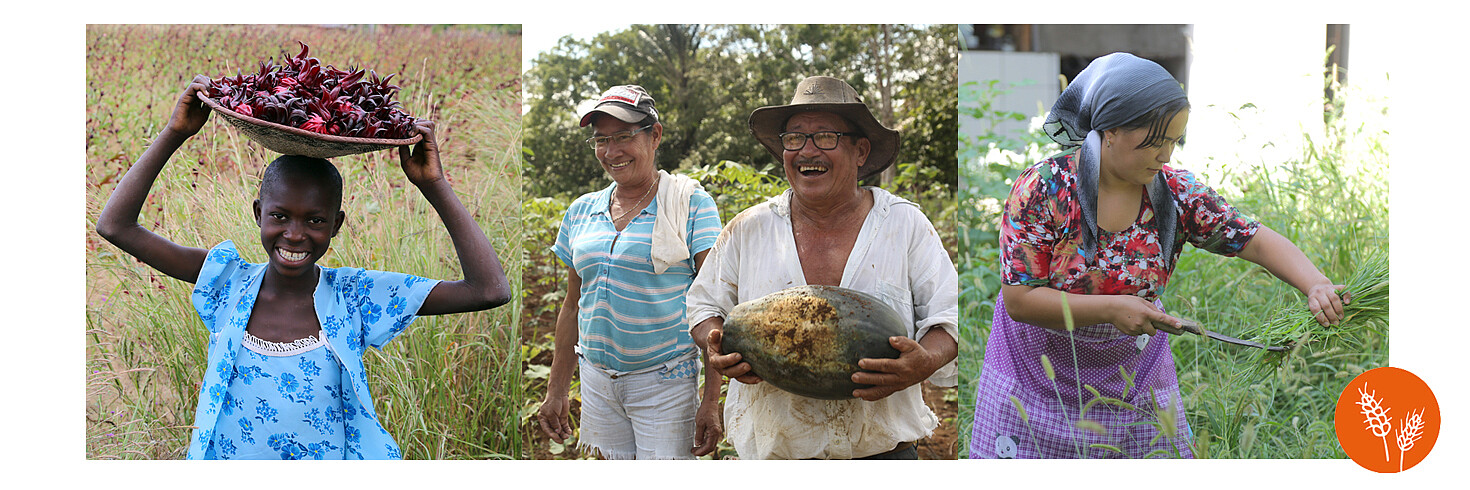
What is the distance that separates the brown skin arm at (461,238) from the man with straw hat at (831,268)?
2.51ft

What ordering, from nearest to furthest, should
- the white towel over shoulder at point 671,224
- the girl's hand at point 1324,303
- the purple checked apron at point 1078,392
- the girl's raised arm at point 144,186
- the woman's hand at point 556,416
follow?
1. the girl's raised arm at point 144,186
2. the girl's hand at point 1324,303
3. the purple checked apron at point 1078,392
4. the white towel over shoulder at point 671,224
5. the woman's hand at point 556,416

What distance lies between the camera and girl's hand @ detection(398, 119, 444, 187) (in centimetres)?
342

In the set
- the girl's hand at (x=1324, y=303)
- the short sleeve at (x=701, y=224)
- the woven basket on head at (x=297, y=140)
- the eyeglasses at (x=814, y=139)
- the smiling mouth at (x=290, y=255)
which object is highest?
the eyeglasses at (x=814, y=139)

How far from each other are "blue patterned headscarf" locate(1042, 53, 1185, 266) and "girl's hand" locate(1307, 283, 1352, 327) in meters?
0.50

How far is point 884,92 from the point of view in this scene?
4195 millimetres

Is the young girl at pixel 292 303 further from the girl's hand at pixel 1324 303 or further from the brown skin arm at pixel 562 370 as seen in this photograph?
the girl's hand at pixel 1324 303

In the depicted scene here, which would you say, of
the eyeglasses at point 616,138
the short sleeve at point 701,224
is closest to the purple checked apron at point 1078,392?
the short sleeve at point 701,224

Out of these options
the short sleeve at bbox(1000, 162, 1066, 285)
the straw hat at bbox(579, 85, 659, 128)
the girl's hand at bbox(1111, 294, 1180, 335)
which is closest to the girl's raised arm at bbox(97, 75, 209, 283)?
the straw hat at bbox(579, 85, 659, 128)

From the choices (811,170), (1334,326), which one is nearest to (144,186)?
(811,170)

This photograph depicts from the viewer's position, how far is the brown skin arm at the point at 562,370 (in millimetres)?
4047

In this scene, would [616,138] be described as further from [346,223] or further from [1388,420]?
[1388,420]

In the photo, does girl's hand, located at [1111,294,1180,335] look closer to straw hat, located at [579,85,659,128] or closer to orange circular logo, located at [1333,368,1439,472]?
orange circular logo, located at [1333,368,1439,472]

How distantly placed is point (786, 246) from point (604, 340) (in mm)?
815

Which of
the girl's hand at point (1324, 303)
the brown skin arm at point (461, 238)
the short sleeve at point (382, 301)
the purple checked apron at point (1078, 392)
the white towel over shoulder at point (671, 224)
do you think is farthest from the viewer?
the white towel over shoulder at point (671, 224)
